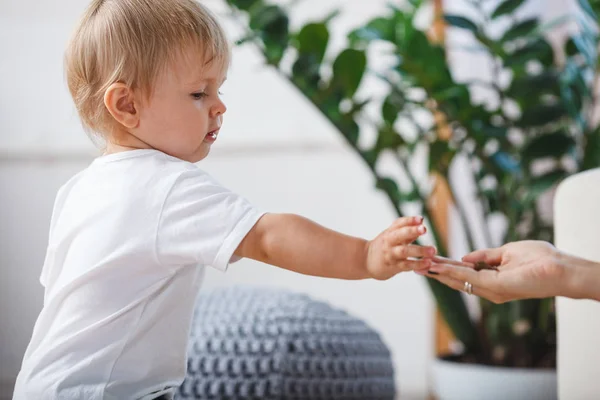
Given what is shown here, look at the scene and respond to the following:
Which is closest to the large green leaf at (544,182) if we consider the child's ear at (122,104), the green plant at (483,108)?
the green plant at (483,108)

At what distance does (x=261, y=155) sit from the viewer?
2.31m

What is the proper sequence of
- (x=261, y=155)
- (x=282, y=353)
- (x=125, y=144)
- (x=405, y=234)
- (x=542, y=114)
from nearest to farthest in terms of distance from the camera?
(x=405, y=234) < (x=125, y=144) < (x=282, y=353) < (x=542, y=114) < (x=261, y=155)

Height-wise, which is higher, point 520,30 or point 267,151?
point 520,30

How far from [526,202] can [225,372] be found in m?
0.79

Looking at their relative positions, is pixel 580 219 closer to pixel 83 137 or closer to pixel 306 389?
pixel 306 389

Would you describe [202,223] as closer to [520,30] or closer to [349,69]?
[349,69]

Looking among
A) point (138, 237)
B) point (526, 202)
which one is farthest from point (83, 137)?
point (138, 237)

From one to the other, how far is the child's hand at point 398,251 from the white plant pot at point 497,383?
3.09 feet

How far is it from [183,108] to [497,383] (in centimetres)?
108

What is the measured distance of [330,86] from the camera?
64.1 inches

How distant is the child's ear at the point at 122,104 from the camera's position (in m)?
0.89

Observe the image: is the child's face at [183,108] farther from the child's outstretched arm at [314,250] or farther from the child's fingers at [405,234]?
the child's fingers at [405,234]

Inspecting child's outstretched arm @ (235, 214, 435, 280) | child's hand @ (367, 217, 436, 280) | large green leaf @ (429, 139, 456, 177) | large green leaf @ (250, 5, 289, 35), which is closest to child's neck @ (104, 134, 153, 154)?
child's outstretched arm @ (235, 214, 435, 280)

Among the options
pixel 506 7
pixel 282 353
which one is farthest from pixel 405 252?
pixel 506 7
